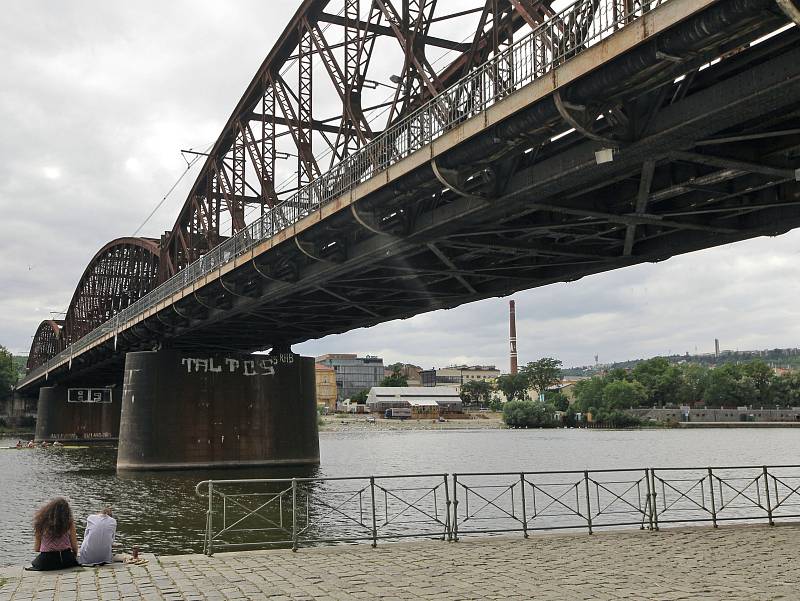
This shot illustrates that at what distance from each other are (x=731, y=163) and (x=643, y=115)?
7.29ft

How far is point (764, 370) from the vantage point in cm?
17162

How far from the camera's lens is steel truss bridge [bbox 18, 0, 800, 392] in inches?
535

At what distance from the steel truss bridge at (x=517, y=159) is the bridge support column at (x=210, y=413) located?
7.80 meters

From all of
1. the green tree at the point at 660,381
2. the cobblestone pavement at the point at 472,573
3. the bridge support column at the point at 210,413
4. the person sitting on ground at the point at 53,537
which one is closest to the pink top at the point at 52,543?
the person sitting on ground at the point at 53,537

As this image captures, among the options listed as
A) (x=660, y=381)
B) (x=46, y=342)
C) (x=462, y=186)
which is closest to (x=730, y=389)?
(x=660, y=381)

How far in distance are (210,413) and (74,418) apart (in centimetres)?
6121

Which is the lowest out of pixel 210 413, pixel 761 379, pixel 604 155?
pixel 210 413

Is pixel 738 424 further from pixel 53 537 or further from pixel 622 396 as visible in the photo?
pixel 53 537

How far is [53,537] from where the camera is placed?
40.8 feet

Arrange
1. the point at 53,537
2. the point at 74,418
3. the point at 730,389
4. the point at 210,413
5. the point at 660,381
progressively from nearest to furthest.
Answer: the point at 53,537 → the point at 210,413 → the point at 74,418 → the point at 730,389 → the point at 660,381

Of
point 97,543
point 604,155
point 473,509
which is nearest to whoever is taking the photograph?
point 97,543

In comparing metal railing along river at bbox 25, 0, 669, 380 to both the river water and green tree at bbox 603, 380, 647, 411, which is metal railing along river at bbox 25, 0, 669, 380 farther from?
green tree at bbox 603, 380, 647, 411

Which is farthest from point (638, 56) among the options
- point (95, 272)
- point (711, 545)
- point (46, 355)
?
point (46, 355)

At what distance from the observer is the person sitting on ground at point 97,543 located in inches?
513
